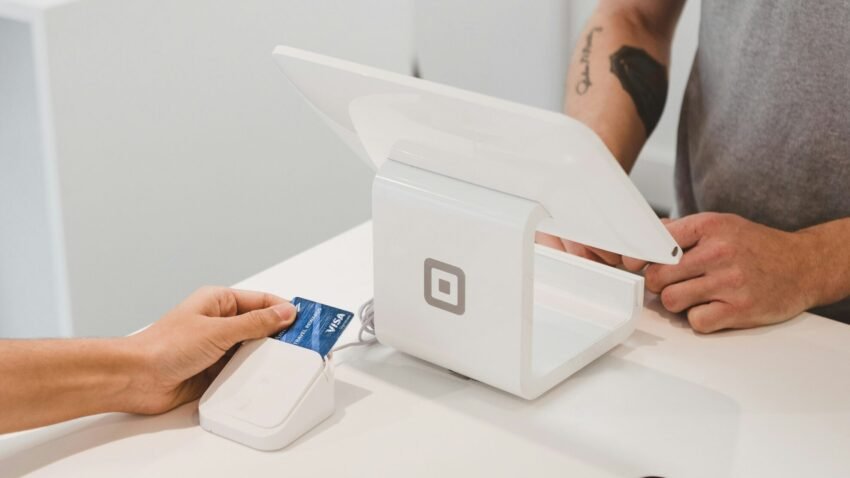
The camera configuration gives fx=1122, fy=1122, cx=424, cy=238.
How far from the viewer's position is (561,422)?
3.84 feet

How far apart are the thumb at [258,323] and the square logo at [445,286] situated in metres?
0.16

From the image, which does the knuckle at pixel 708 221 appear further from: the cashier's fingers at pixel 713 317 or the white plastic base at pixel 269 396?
the white plastic base at pixel 269 396

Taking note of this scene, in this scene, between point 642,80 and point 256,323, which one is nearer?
point 256,323

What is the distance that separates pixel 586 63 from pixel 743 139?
1.03 ft

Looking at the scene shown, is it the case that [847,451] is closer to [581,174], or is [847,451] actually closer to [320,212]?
[581,174]

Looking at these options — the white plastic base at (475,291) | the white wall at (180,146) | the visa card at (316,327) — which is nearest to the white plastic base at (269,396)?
the visa card at (316,327)

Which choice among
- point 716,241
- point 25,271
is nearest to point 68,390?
point 716,241

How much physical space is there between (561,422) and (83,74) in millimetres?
1345

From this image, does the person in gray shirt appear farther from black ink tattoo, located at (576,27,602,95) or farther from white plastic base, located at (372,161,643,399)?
white plastic base, located at (372,161,643,399)

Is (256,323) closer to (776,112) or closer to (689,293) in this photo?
(689,293)

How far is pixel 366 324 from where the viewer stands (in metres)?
1.32

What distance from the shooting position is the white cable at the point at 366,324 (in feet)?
4.31

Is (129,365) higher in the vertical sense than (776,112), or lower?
lower

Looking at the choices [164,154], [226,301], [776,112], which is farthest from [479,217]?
[164,154]
